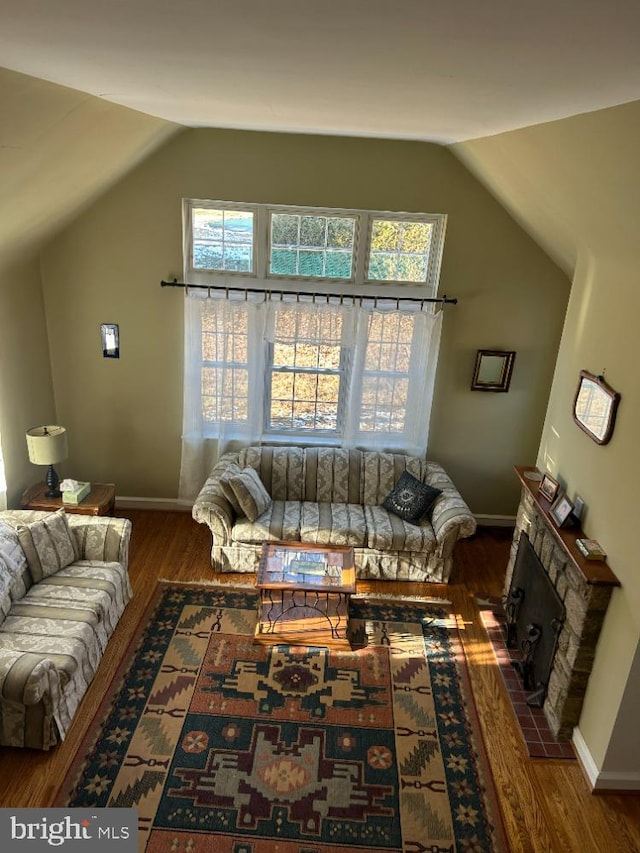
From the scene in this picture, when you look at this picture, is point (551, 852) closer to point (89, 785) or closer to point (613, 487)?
point (613, 487)

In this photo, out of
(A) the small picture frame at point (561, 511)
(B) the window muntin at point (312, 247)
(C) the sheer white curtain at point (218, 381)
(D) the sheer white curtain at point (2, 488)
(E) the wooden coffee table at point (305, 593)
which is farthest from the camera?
(C) the sheer white curtain at point (218, 381)

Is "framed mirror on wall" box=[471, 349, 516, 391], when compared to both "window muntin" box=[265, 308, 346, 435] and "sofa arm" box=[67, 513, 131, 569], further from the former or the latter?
"sofa arm" box=[67, 513, 131, 569]

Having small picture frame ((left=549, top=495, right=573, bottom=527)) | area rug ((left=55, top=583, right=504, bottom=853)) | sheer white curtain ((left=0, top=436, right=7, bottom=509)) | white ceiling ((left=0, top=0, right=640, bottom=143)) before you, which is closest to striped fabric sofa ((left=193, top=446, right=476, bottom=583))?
area rug ((left=55, top=583, right=504, bottom=853))

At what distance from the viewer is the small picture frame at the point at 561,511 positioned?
3428 millimetres

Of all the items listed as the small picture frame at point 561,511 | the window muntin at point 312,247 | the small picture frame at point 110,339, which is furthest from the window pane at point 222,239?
the small picture frame at point 561,511

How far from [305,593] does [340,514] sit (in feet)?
2.82

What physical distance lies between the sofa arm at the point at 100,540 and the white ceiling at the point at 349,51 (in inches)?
108

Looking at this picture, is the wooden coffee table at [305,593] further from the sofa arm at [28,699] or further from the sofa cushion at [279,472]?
the sofa arm at [28,699]

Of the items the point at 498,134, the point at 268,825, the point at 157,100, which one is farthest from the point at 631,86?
the point at 268,825

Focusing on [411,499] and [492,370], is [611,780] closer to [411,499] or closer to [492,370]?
[411,499]

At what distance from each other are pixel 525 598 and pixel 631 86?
3216mm

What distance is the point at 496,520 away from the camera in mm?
5602

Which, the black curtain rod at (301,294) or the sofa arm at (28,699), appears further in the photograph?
the black curtain rod at (301,294)

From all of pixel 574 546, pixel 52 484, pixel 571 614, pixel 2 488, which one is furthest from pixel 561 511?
pixel 2 488
